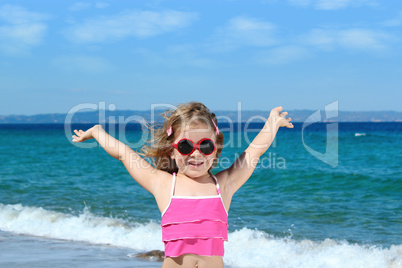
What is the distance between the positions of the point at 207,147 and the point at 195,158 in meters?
0.10

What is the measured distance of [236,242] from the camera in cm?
679

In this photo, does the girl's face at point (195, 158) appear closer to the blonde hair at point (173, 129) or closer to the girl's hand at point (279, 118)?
the blonde hair at point (173, 129)

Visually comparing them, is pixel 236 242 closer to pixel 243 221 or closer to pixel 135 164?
pixel 243 221

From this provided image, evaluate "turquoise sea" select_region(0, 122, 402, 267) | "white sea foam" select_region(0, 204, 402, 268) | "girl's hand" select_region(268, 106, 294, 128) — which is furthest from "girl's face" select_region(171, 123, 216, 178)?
"white sea foam" select_region(0, 204, 402, 268)

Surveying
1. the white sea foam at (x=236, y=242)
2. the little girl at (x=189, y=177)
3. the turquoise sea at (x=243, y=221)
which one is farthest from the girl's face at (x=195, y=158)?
the white sea foam at (x=236, y=242)

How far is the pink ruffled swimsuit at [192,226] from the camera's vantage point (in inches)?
95.9

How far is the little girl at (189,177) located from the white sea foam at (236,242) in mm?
3465

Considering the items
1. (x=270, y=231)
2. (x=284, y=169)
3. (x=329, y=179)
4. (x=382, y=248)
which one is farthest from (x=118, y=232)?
(x=284, y=169)

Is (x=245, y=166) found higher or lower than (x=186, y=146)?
lower

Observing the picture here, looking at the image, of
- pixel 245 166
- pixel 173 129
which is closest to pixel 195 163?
pixel 173 129

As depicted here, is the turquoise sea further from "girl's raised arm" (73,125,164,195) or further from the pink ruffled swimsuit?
the pink ruffled swimsuit

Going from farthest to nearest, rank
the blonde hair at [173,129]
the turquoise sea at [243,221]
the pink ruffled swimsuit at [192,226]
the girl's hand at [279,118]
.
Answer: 1. the turquoise sea at [243,221]
2. the girl's hand at [279,118]
3. the blonde hair at [173,129]
4. the pink ruffled swimsuit at [192,226]

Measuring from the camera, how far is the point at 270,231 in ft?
24.7

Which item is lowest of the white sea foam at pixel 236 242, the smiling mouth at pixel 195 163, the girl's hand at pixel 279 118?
the white sea foam at pixel 236 242
